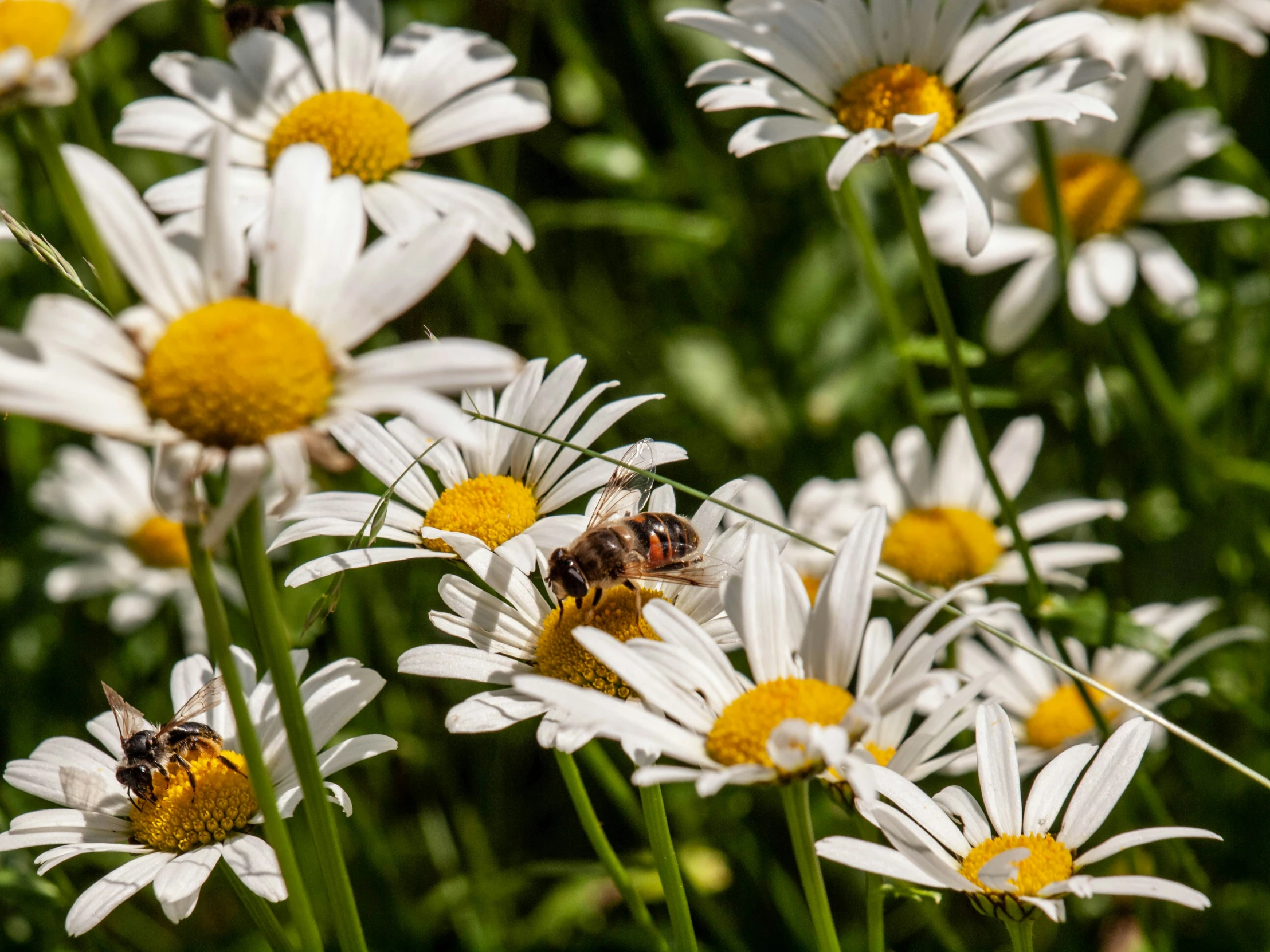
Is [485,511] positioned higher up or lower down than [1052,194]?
lower down

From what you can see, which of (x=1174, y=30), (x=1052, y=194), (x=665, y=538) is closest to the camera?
(x=665, y=538)

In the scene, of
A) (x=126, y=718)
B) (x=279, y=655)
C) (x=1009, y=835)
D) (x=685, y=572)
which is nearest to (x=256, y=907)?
(x=126, y=718)

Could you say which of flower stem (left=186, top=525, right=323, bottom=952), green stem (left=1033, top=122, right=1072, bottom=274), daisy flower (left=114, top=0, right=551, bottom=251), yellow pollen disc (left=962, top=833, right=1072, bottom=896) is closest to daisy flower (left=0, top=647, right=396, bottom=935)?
flower stem (left=186, top=525, right=323, bottom=952)

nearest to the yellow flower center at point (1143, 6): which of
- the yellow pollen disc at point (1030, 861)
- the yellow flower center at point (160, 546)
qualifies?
the yellow pollen disc at point (1030, 861)

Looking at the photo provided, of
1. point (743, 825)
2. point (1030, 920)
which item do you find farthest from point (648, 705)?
point (743, 825)

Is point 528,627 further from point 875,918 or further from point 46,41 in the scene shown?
point 46,41

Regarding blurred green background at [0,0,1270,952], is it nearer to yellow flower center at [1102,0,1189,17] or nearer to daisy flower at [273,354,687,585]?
yellow flower center at [1102,0,1189,17]
